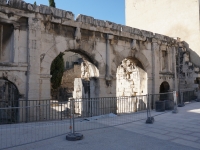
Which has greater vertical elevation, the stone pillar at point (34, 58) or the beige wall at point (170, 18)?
the beige wall at point (170, 18)

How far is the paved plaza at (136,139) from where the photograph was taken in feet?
15.3

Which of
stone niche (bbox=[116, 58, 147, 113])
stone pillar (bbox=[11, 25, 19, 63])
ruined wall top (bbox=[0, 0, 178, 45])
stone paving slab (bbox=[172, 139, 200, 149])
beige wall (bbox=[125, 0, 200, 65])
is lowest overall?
stone paving slab (bbox=[172, 139, 200, 149])

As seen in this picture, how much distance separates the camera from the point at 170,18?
16.2 m

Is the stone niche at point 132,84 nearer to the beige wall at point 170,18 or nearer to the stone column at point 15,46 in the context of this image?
the beige wall at point 170,18

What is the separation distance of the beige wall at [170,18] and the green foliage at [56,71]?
8678mm

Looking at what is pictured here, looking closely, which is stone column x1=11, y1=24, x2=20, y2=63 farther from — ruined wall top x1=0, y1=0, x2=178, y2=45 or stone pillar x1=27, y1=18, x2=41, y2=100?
ruined wall top x1=0, y1=0, x2=178, y2=45

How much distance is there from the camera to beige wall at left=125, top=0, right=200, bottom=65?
48.2 ft

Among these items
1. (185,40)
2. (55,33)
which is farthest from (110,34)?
(185,40)

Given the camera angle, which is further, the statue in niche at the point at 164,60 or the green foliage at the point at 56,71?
the green foliage at the point at 56,71

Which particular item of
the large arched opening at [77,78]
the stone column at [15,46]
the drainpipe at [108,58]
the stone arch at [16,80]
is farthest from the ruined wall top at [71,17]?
the stone arch at [16,80]

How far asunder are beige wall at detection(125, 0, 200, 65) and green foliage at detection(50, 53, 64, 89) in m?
8.68

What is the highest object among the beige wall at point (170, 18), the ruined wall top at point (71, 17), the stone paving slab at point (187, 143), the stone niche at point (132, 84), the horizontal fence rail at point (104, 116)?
the beige wall at point (170, 18)

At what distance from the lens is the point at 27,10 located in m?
7.70

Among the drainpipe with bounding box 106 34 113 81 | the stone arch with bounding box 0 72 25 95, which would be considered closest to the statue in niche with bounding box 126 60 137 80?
the drainpipe with bounding box 106 34 113 81
